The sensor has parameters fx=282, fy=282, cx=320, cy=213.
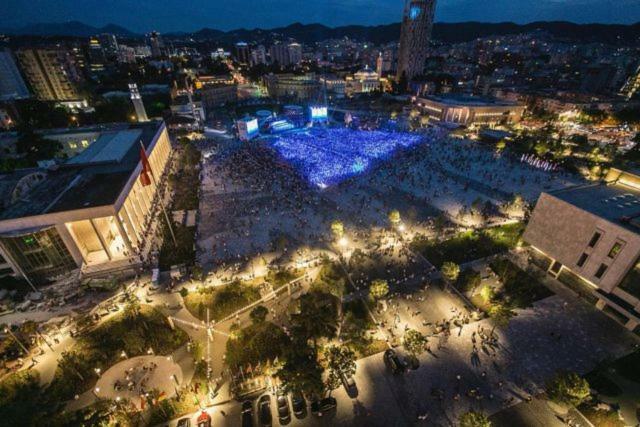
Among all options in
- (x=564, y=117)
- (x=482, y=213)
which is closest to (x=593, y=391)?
(x=482, y=213)

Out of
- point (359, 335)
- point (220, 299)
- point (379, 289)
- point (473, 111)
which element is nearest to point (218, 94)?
→ point (473, 111)

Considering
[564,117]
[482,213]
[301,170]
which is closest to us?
[482,213]

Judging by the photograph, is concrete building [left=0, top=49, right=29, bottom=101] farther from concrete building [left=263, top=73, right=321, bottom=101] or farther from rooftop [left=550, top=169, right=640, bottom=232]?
rooftop [left=550, top=169, right=640, bottom=232]

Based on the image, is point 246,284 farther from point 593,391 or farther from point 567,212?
point 567,212

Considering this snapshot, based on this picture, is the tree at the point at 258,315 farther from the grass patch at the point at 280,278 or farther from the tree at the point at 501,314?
the tree at the point at 501,314

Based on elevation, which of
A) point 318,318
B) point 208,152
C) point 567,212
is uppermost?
point 567,212

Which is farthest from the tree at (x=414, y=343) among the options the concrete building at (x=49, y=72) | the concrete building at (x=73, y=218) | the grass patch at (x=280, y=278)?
the concrete building at (x=49, y=72)
